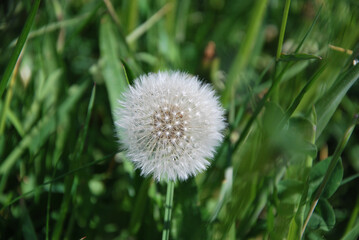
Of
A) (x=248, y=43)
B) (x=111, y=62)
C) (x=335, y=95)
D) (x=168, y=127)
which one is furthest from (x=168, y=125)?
(x=248, y=43)

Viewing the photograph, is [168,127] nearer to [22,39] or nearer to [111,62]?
[22,39]

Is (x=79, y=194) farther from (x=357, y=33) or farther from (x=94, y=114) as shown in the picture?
(x=357, y=33)

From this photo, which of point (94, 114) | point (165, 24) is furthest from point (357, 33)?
point (94, 114)

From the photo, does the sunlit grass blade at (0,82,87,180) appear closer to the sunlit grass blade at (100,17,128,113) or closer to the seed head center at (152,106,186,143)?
the sunlit grass blade at (100,17,128,113)

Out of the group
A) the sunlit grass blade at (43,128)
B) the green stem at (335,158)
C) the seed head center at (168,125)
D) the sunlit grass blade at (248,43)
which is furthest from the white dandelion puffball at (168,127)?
the sunlit grass blade at (248,43)

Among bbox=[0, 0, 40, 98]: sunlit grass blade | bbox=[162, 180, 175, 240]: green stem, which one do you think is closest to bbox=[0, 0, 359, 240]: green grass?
bbox=[0, 0, 40, 98]: sunlit grass blade

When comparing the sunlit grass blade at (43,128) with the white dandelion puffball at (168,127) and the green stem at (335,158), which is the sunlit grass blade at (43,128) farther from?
the green stem at (335,158)
